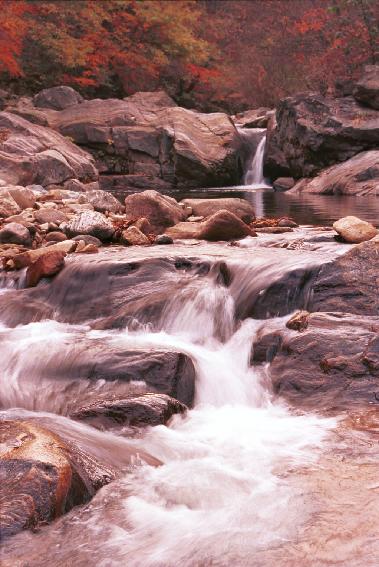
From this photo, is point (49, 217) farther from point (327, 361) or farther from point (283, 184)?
point (283, 184)

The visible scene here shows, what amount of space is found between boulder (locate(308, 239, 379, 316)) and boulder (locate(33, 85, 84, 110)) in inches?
827

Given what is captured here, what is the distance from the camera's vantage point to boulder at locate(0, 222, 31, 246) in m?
8.73

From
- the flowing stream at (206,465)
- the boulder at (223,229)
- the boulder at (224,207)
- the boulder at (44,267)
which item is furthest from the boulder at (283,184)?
the flowing stream at (206,465)

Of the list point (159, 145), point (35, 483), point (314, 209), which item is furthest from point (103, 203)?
point (159, 145)

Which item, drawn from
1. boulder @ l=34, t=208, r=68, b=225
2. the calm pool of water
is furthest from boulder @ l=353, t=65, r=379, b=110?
boulder @ l=34, t=208, r=68, b=225

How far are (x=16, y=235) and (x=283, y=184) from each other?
14834 millimetres

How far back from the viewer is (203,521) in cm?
306

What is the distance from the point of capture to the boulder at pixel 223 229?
8430 mm

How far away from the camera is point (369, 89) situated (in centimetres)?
2112

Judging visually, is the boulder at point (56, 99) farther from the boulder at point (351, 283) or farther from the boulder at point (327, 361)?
the boulder at point (327, 361)

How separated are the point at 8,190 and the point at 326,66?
19736mm

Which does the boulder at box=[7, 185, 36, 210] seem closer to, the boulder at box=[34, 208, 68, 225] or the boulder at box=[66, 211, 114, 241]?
the boulder at box=[34, 208, 68, 225]

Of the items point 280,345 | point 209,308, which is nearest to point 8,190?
point 209,308

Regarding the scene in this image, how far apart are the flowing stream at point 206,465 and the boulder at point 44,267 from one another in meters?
0.88
